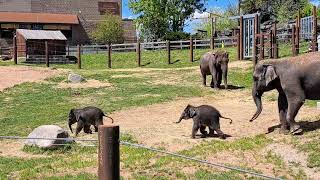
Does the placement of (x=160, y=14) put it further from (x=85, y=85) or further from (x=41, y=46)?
(x=85, y=85)

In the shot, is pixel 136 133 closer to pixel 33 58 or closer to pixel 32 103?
pixel 32 103

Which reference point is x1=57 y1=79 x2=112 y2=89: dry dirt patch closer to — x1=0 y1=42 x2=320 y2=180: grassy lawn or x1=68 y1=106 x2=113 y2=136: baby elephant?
x1=0 y1=42 x2=320 y2=180: grassy lawn

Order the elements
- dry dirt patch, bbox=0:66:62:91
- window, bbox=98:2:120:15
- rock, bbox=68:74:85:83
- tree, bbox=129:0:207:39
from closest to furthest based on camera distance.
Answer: rock, bbox=68:74:85:83 < dry dirt patch, bbox=0:66:62:91 < tree, bbox=129:0:207:39 < window, bbox=98:2:120:15

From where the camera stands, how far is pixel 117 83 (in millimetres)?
23766

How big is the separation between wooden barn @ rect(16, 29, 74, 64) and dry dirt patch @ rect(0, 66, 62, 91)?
33.5 ft

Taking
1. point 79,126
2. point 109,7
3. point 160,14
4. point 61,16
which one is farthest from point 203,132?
point 109,7

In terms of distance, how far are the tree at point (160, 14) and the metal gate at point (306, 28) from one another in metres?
23.7

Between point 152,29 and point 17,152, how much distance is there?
1826 inches

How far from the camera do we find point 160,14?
182 ft

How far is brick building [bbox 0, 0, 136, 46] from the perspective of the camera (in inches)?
2435

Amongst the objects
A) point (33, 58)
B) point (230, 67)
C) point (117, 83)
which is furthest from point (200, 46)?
point (117, 83)

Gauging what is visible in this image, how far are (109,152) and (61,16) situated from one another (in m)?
61.0

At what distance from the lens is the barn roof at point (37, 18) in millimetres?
61531

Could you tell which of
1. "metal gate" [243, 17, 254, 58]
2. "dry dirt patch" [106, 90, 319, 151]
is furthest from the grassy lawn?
"metal gate" [243, 17, 254, 58]
